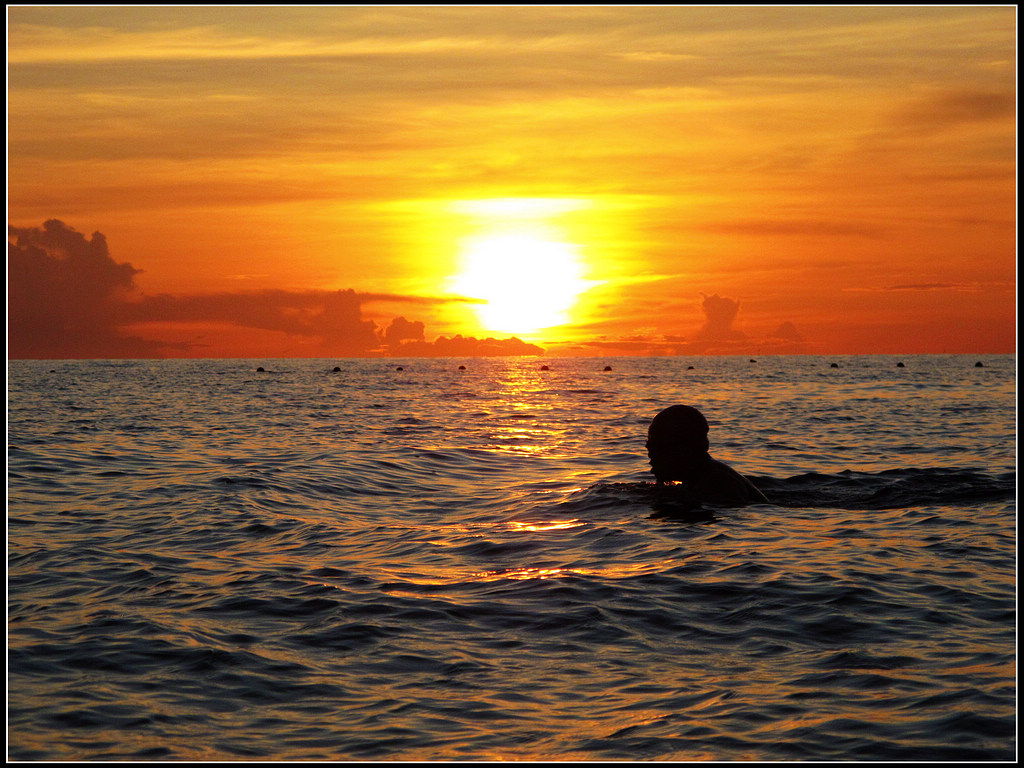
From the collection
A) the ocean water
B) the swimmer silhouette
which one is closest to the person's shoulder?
the swimmer silhouette

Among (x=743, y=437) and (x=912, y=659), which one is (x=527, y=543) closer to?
(x=912, y=659)

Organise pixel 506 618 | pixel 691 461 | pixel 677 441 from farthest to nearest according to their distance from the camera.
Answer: pixel 691 461 < pixel 677 441 < pixel 506 618

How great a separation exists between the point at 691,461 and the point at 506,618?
20.0 ft

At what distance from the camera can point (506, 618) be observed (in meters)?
8.51

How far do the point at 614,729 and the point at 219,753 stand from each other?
101 inches

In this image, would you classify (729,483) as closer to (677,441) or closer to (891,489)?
(677,441)

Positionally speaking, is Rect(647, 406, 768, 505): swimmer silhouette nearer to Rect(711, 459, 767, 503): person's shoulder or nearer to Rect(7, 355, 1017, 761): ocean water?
Rect(711, 459, 767, 503): person's shoulder

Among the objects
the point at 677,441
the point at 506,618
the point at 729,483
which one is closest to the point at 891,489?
the point at 729,483

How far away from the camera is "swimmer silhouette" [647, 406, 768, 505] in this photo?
13352mm

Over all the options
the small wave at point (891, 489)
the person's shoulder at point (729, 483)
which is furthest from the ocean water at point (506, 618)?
the person's shoulder at point (729, 483)

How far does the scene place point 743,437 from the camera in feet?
91.6

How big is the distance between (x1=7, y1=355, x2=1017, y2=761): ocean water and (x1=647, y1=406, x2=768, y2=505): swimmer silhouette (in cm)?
57

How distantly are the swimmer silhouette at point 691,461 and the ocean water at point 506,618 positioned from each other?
0.57 metres

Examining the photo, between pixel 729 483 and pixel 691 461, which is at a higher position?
pixel 691 461
